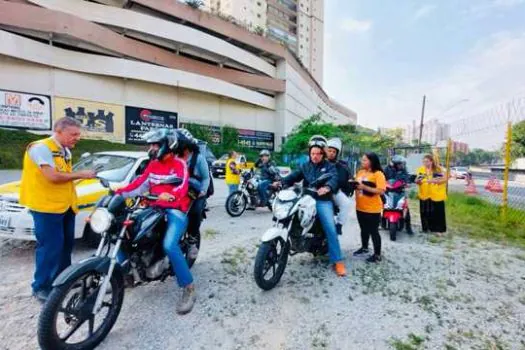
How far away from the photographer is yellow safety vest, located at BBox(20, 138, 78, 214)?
2752mm

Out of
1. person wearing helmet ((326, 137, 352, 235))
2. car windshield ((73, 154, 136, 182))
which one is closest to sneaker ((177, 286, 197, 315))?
person wearing helmet ((326, 137, 352, 235))

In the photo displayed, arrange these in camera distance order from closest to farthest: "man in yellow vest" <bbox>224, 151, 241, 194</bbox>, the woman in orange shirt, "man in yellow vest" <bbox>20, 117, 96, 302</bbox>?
1. "man in yellow vest" <bbox>20, 117, 96, 302</bbox>
2. the woman in orange shirt
3. "man in yellow vest" <bbox>224, 151, 241, 194</bbox>

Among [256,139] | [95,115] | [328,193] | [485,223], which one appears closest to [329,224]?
[328,193]

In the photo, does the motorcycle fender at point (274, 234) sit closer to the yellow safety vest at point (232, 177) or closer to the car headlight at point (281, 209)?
the car headlight at point (281, 209)

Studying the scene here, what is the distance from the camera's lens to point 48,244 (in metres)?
2.82

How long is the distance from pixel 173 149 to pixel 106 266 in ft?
3.72

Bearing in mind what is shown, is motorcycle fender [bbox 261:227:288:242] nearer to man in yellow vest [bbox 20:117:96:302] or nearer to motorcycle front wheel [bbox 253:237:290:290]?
motorcycle front wheel [bbox 253:237:290:290]

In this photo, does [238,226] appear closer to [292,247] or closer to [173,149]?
[292,247]

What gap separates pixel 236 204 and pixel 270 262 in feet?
14.3

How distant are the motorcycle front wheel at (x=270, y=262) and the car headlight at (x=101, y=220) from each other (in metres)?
1.45

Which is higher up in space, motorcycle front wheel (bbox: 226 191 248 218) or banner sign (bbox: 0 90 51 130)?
banner sign (bbox: 0 90 51 130)

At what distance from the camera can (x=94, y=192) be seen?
14.1 feet

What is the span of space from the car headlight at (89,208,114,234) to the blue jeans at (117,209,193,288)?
54 centimetres

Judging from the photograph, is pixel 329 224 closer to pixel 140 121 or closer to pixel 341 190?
pixel 341 190
